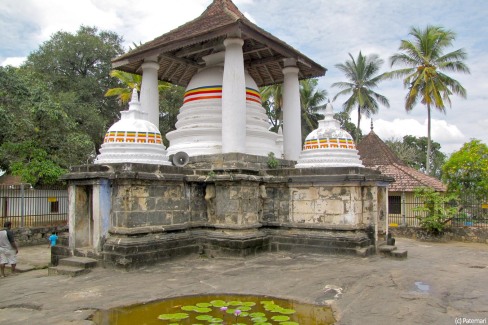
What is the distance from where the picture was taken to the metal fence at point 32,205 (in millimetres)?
15367

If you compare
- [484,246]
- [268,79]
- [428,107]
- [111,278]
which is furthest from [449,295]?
[428,107]

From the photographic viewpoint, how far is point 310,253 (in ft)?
32.7

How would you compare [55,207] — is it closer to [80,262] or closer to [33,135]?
[33,135]

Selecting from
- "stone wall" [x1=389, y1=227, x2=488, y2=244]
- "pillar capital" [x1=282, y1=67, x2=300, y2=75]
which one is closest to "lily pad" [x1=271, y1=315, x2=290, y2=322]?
"pillar capital" [x1=282, y1=67, x2=300, y2=75]

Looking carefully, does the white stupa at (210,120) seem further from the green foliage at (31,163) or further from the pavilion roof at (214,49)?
the green foliage at (31,163)

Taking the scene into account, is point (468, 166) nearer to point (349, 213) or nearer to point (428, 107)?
point (349, 213)

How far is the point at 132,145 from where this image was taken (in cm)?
951

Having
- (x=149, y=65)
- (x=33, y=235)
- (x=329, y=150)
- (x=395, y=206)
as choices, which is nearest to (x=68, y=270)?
(x=149, y=65)

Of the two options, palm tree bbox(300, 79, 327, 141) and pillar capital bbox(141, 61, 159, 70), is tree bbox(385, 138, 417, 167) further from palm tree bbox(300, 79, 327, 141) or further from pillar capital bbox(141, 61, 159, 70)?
pillar capital bbox(141, 61, 159, 70)

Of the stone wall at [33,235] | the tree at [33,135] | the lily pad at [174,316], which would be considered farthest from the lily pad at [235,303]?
the tree at [33,135]

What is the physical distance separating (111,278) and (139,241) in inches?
42.3

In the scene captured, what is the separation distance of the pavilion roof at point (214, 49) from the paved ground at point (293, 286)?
214 inches

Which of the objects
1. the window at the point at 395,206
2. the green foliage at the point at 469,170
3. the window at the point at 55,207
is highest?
the green foliage at the point at 469,170

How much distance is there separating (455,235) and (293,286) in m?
11.1
